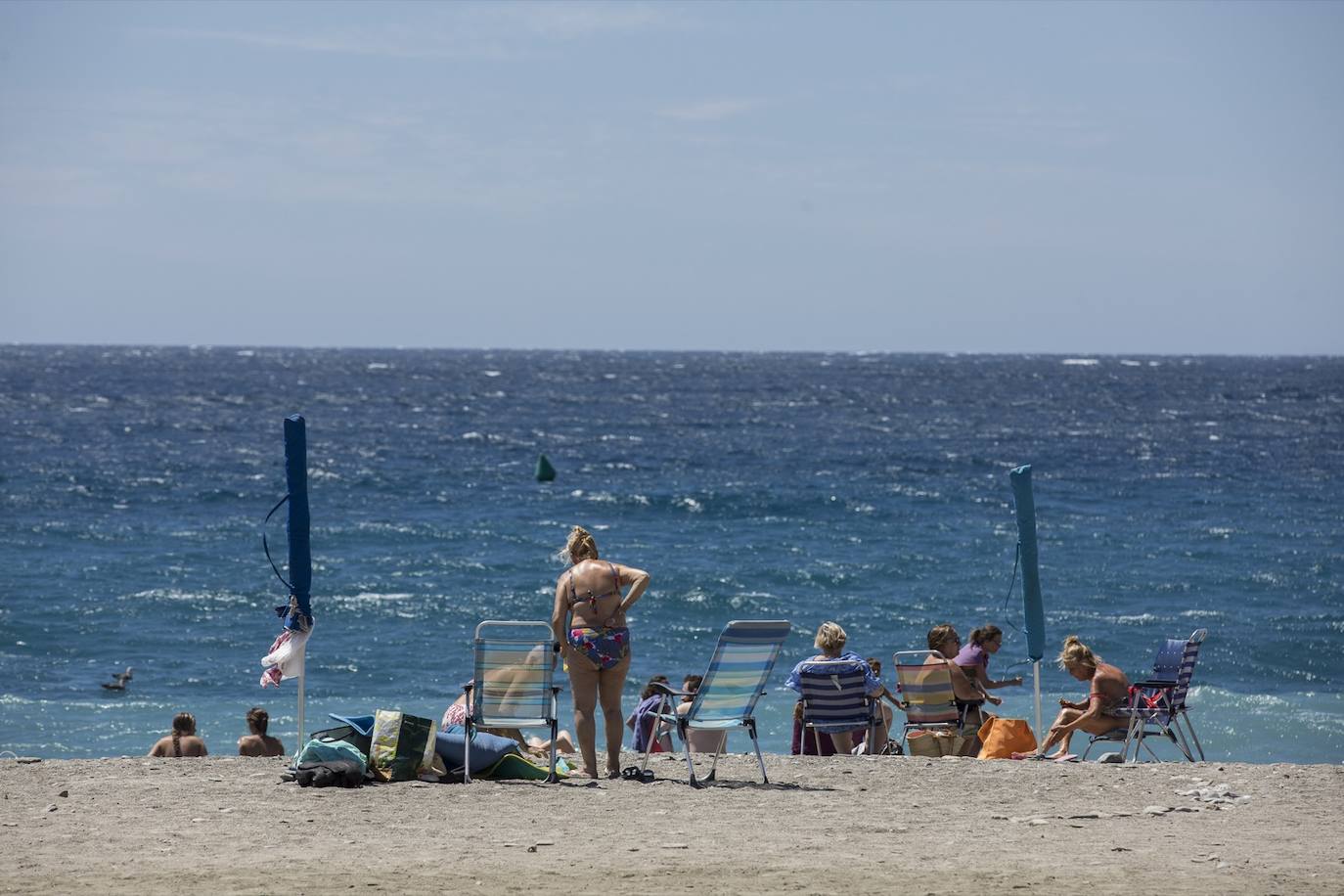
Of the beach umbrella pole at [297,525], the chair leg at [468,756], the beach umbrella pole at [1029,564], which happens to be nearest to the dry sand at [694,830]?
the chair leg at [468,756]

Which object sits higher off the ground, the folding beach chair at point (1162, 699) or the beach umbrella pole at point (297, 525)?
the beach umbrella pole at point (297, 525)

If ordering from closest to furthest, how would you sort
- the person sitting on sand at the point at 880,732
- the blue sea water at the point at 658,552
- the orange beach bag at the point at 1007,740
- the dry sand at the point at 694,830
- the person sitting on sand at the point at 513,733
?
1. the dry sand at the point at 694,830
2. the person sitting on sand at the point at 513,733
3. the orange beach bag at the point at 1007,740
4. the person sitting on sand at the point at 880,732
5. the blue sea water at the point at 658,552

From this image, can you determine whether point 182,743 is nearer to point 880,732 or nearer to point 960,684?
point 880,732

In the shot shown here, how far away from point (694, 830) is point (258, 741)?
13.4ft

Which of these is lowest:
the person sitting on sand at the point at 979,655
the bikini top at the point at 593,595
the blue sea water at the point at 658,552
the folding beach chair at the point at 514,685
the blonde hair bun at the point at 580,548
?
the blue sea water at the point at 658,552

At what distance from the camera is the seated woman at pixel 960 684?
33.1 feet

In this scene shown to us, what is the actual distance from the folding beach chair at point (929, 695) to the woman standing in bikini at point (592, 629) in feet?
7.80

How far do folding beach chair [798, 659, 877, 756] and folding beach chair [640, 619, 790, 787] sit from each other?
3.81 feet

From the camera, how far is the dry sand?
625 centimetres

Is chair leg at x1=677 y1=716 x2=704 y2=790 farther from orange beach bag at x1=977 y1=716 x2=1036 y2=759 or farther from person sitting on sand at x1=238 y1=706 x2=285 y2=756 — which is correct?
person sitting on sand at x1=238 y1=706 x2=285 y2=756

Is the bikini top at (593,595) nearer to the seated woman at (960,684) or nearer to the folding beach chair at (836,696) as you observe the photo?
the folding beach chair at (836,696)

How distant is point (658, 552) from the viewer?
27391 millimetres

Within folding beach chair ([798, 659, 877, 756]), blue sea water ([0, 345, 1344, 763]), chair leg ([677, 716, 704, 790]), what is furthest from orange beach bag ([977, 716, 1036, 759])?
blue sea water ([0, 345, 1344, 763])

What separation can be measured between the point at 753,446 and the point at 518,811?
42.1 metres
